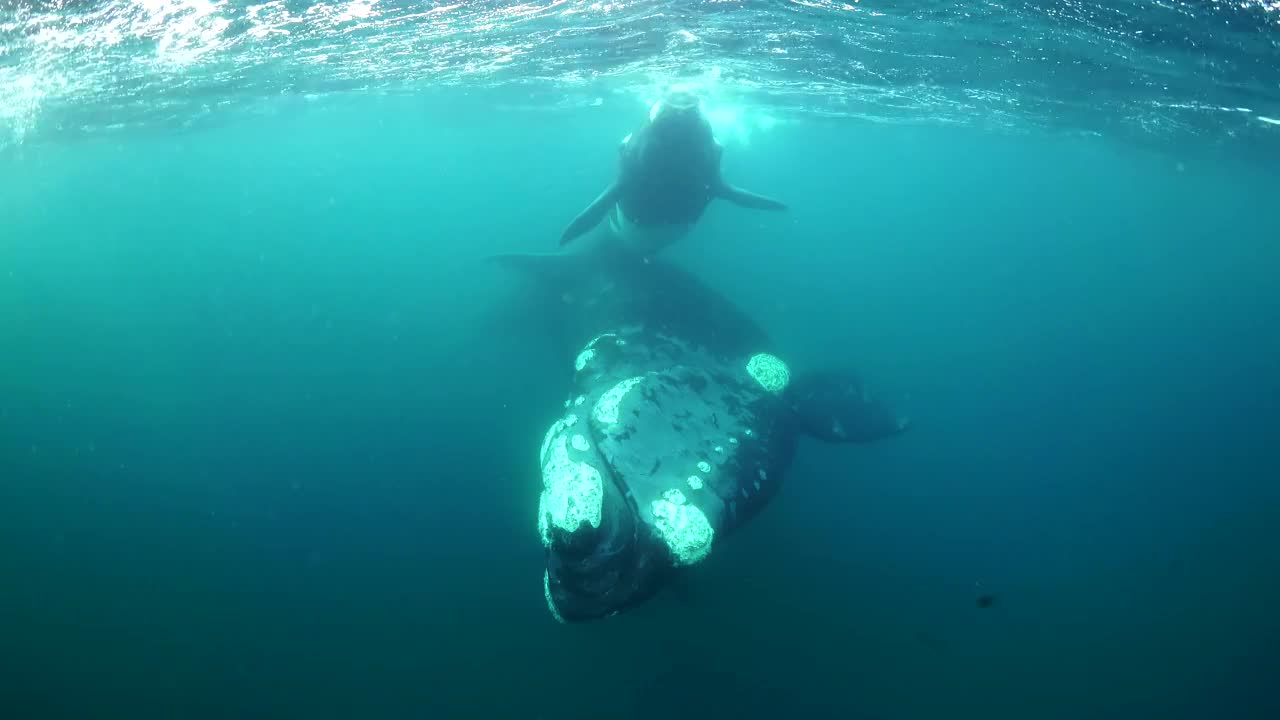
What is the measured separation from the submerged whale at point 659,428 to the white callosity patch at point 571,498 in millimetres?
12

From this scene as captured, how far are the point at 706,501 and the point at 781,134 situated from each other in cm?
4039

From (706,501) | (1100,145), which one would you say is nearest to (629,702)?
(706,501)

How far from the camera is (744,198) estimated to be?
481 inches

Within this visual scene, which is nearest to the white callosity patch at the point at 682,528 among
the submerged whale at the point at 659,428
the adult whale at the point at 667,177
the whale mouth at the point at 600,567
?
the submerged whale at the point at 659,428

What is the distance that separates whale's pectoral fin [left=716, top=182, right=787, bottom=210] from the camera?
1147 centimetres

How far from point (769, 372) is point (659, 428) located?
3203mm

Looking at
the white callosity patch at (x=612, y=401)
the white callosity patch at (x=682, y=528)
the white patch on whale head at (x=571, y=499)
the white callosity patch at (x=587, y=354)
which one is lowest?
the white callosity patch at (x=587, y=354)

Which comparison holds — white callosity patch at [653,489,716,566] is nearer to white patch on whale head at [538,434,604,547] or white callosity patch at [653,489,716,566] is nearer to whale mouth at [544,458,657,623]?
whale mouth at [544,458,657,623]

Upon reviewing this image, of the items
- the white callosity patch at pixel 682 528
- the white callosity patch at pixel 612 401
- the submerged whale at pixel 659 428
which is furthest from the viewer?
the white callosity patch at pixel 612 401

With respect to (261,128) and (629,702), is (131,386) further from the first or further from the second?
(261,128)

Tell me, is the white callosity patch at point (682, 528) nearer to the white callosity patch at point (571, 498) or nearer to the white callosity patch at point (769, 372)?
Result: the white callosity patch at point (571, 498)

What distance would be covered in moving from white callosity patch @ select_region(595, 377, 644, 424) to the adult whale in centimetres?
352

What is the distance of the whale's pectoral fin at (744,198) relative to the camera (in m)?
11.5

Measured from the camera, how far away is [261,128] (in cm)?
4125
